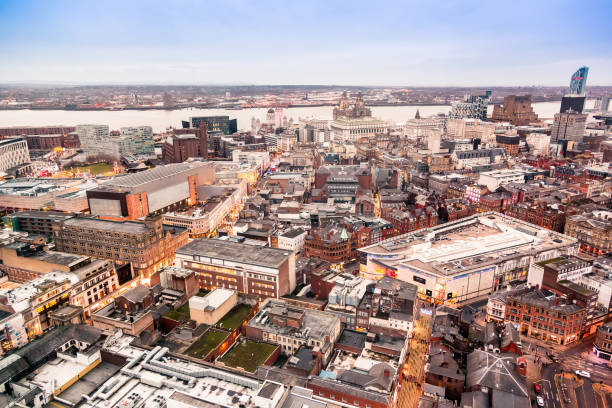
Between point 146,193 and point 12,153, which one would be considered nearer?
point 146,193

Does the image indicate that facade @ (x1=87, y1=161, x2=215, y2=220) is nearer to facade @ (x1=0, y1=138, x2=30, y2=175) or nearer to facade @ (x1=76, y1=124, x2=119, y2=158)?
facade @ (x1=76, y1=124, x2=119, y2=158)

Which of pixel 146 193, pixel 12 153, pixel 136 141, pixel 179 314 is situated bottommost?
pixel 179 314

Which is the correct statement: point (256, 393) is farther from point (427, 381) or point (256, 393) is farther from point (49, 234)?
point (49, 234)

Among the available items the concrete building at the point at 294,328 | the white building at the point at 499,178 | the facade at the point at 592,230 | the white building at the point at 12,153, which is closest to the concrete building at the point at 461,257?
the facade at the point at 592,230

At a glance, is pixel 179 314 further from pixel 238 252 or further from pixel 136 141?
pixel 136 141

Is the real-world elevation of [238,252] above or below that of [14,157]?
below

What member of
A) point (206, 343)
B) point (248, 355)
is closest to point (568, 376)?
point (248, 355)

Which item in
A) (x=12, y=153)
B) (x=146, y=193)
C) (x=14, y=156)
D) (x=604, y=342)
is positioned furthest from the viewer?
(x=14, y=156)
